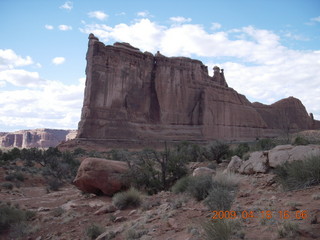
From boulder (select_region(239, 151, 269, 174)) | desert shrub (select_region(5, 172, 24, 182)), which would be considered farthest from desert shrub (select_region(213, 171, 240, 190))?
desert shrub (select_region(5, 172, 24, 182))

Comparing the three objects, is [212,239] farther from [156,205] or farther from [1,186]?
[1,186]

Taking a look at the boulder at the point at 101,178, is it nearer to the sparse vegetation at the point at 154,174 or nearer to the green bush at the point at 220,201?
the sparse vegetation at the point at 154,174

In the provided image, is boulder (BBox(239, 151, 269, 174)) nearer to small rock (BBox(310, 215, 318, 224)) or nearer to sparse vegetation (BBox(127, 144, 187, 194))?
sparse vegetation (BBox(127, 144, 187, 194))

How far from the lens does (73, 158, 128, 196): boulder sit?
10.4 m

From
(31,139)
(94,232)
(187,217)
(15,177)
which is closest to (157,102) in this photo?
(15,177)

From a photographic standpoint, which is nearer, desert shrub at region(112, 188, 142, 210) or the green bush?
the green bush

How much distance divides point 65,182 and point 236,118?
44445 mm

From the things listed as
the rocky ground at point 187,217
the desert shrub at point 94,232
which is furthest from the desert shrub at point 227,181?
the desert shrub at point 94,232

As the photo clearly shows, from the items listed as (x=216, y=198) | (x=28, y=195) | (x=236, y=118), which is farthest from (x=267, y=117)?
(x=216, y=198)

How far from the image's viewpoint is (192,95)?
53.0 m

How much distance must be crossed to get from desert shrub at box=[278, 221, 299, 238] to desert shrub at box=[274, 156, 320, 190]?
7.83ft

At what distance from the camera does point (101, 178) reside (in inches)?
410
